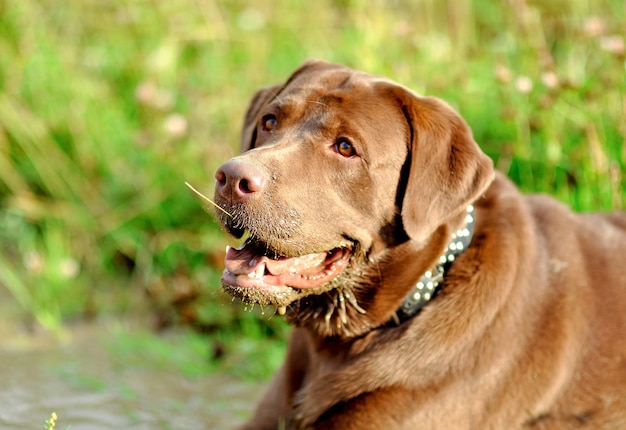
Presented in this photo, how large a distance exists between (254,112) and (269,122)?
0.37 meters

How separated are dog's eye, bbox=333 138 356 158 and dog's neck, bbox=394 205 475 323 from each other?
0.48 meters

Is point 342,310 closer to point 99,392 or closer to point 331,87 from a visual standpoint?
point 331,87

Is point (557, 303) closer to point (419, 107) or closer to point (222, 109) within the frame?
point (419, 107)

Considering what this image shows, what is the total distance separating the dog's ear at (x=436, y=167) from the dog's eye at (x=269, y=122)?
18.7 inches

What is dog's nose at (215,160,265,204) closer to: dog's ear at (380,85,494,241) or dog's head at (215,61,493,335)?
dog's head at (215,61,493,335)

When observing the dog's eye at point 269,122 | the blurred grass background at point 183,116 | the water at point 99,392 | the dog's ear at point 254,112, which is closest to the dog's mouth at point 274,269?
the dog's eye at point 269,122

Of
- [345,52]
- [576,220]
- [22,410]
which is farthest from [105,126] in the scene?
[576,220]

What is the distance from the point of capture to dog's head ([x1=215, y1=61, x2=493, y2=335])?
323 cm

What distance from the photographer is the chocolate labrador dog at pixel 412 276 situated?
3277 millimetres

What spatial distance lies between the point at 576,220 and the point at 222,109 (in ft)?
10.9

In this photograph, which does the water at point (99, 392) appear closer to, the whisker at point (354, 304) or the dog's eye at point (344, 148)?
the whisker at point (354, 304)

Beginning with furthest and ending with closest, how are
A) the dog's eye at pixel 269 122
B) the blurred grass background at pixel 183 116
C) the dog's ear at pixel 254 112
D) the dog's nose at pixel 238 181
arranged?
the blurred grass background at pixel 183 116, the dog's ear at pixel 254 112, the dog's eye at pixel 269 122, the dog's nose at pixel 238 181

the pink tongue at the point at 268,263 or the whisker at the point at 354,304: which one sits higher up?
the pink tongue at the point at 268,263

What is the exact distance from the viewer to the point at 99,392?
4.54 metres
